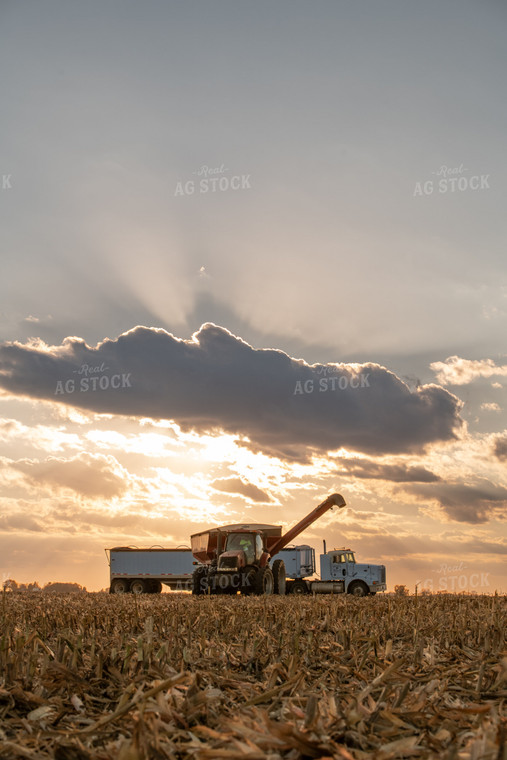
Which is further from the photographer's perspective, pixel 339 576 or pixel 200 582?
pixel 339 576

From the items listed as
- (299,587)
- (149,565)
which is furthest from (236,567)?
(149,565)

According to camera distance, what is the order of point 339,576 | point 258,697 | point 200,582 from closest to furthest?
point 258,697, point 200,582, point 339,576

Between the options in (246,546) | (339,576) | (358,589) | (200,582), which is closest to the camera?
(200,582)

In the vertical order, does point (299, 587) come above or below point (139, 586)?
above

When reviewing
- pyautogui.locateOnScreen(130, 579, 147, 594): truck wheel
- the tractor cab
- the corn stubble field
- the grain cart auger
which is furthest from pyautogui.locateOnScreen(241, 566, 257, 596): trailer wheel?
the corn stubble field

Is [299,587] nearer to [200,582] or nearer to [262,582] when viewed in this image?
[262,582]

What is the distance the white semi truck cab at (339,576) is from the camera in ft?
120

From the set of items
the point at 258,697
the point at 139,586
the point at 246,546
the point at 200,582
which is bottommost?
the point at 139,586

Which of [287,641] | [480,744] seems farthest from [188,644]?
[480,744]

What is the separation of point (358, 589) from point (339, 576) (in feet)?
4.63

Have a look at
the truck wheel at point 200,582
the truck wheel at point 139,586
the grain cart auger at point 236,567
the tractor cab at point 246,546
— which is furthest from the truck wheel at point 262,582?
the truck wheel at point 139,586

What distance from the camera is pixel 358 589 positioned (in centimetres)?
3594

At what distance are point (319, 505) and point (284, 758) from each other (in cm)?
3117

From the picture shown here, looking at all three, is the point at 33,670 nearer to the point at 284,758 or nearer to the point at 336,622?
the point at 284,758
